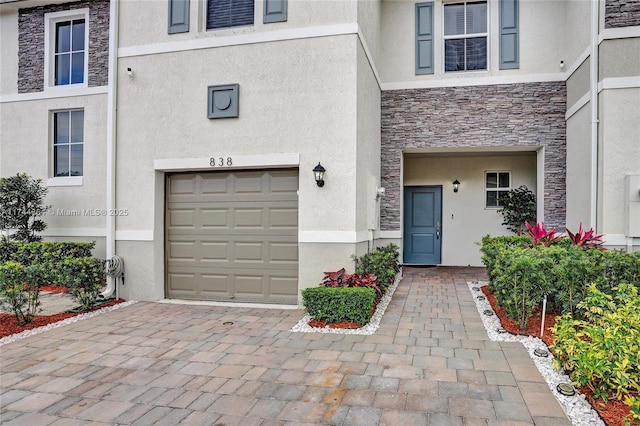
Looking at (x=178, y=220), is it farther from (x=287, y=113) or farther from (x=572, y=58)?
(x=572, y=58)

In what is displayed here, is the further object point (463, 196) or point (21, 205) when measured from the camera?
point (463, 196)

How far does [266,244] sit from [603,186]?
18.2 ft

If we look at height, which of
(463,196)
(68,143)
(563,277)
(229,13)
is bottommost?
(563,277)

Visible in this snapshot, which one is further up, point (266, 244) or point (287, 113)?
point (287, 113)

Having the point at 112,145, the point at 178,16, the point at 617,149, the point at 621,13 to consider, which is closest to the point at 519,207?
the point at 617,149

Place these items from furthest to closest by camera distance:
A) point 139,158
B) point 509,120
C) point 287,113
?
point 509,120, point 139,158, point 287,113

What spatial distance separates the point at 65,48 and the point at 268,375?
880cm

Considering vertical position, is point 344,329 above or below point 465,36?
below

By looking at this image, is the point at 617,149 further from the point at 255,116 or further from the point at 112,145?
the point at 112,145

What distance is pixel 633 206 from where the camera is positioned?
6.54m

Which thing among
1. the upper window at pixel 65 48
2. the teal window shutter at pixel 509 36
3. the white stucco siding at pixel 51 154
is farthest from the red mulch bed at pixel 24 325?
the teal window shutter at pixel 509 36

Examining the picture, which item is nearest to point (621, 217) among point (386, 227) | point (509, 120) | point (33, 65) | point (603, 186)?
point (603, 186)

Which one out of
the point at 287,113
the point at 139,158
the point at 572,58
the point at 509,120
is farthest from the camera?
the point at 509,120

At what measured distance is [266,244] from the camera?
6.66 m
